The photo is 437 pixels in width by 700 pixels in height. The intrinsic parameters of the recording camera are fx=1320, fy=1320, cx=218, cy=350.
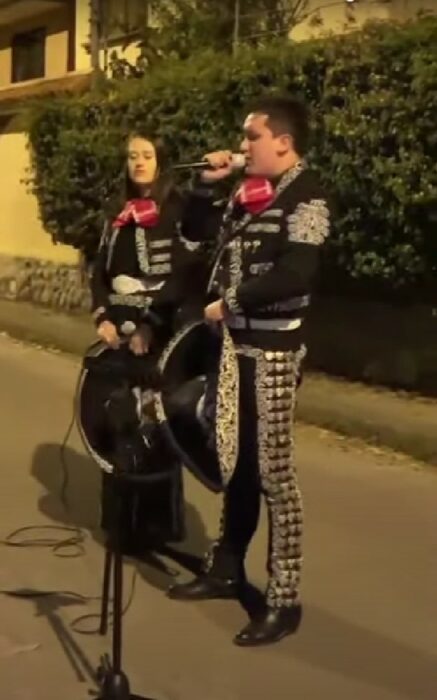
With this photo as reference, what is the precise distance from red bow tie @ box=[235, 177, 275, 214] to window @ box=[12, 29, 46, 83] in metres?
17.4

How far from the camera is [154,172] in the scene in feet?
18.7

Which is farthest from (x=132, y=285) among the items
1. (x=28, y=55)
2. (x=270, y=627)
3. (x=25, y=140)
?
(x=28, y=55)

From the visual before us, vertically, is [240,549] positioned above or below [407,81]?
below

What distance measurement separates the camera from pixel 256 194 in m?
4.76

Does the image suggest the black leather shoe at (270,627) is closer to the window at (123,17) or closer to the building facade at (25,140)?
the building facade at (25,140)

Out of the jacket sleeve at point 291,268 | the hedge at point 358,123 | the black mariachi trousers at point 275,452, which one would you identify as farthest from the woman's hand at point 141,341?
the hedge at point 358,123

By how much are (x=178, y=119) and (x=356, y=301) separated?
240 centimetres

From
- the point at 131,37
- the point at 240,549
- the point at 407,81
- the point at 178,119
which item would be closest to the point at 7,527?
the point at 240,549

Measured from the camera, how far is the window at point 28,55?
2180cm

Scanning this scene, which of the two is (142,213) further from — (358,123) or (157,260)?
(358,123)

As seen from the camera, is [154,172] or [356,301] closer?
[154,172]

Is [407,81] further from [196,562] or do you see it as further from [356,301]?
[196,562]

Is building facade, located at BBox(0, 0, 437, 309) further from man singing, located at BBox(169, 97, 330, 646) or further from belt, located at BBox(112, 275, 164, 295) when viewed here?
man singing, located at BBox(169, 97, 330, 646)

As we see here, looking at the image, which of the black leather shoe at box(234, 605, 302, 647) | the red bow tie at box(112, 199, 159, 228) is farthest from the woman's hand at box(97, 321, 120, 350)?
the black leather shoe at box(234, 605, 302, 647)
